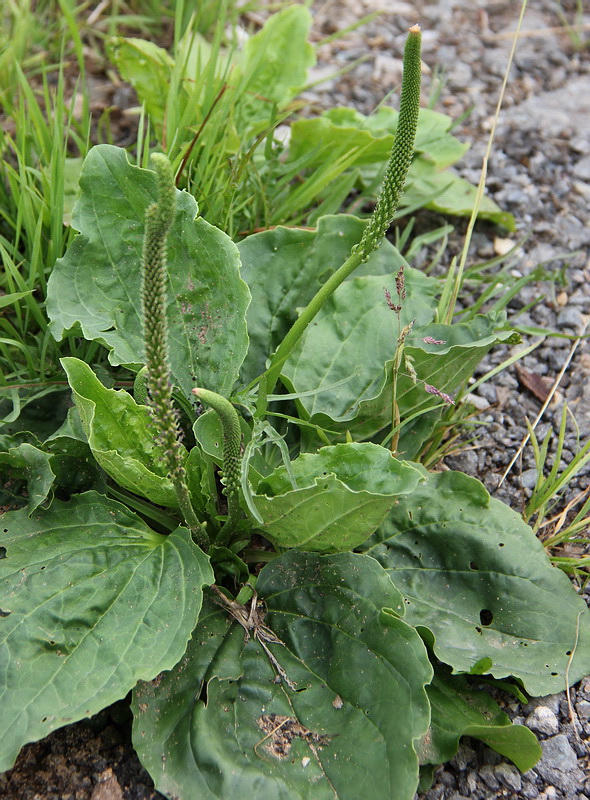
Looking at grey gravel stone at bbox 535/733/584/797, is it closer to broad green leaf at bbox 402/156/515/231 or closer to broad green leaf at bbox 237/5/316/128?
broad green leaf at bbox 402/156/515/231

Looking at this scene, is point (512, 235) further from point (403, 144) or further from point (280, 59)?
point (403, 144)

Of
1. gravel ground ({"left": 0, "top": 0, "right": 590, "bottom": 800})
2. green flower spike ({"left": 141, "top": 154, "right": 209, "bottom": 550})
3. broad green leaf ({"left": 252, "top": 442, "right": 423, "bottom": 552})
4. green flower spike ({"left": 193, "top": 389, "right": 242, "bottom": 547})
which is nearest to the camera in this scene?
green flower spike ({"left": 141, "top": 154, "right": 209, "bottom": 550})

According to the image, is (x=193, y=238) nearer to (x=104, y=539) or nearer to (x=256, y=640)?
(x=104, y=539)

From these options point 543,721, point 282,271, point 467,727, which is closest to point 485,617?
point 543,721

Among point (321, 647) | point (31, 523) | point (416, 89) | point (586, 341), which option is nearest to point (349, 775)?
point (321, 647)

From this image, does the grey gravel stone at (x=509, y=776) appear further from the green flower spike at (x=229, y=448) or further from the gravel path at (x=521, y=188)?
the green flower spike at (x=229, y=448)

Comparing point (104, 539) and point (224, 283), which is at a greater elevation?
point (224, 283)

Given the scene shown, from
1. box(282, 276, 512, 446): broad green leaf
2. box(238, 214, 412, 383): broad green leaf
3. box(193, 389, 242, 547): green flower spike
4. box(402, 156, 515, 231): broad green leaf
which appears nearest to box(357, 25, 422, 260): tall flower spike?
box(282, 276, 512, 446): broad green leaf
